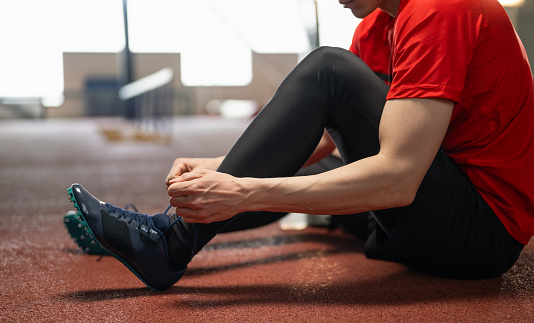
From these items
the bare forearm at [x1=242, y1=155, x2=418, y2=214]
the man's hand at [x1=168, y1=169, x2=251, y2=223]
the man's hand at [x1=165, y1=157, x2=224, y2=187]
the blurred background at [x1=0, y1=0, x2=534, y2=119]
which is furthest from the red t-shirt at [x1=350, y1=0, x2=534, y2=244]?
the blurred background at [x1=0, y1=0, x2=534, y2=119]

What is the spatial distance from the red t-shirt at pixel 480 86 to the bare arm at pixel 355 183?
1.5 inches

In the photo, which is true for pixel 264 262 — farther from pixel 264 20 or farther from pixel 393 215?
pixel 264 20

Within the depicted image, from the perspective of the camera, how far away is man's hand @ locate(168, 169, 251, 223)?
2.71 feet

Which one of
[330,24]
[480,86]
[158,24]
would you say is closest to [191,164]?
[480,86]

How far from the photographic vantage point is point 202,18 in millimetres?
10523

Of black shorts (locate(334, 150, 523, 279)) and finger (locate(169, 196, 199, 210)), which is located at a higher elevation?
finger (locate(169, 196, 199, 210))

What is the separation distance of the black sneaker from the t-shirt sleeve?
1.55ft

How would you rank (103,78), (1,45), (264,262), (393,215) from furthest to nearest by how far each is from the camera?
(103,78)
(1,45)
(264,262)
(393,215)

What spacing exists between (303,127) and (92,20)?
10.2 m

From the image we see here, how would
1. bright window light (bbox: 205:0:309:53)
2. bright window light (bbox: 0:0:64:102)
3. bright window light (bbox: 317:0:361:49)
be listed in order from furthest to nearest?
1. bright window light (bbox: 0:0:64:102)
2. bright window light (bbox: 205:0:309:53)
3. bright window light (bbox: 317:0:361:49)

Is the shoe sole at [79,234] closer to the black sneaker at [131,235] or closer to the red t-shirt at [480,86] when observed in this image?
the black sneaker at [131,235]

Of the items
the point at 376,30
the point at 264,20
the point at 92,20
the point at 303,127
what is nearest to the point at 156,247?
the point at 303,127

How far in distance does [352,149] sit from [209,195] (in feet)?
0.88

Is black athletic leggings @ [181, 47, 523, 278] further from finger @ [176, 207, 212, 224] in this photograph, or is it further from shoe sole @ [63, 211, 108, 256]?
shoe sole @ [63, 211, 108, 256]
